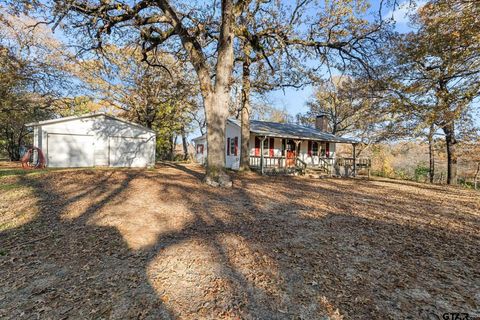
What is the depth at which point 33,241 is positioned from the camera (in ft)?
13.6

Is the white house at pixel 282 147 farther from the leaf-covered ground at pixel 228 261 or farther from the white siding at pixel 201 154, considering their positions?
the leaf-covered ground at pixel 228 261

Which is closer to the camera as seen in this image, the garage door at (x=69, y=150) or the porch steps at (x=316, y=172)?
the garage door at (x=69, y=150)

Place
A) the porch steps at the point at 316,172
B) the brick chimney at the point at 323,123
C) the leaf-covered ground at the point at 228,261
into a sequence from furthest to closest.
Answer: the brick chimney at the point at 323,123
the porch steps at the point at 316,172
the leaf-covered ground at the point at 228,261

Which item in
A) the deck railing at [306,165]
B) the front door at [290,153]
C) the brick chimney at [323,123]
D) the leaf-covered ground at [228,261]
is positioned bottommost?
the leaf-covered ground at [228,261]

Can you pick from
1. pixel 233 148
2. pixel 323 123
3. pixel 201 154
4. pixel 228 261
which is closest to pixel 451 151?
pixel 323 123

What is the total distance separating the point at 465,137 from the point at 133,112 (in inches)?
1055

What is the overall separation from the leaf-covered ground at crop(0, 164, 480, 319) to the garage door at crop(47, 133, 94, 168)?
10.8m

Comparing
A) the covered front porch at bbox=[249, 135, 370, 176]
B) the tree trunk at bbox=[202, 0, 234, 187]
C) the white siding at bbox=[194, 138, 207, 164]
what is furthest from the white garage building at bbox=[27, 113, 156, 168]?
the tree trunk at bbox=[202, 0, 234, 187]

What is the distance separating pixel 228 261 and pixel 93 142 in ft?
54.5

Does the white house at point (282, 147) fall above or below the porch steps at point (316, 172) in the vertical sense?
above

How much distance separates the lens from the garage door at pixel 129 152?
56.9 ft

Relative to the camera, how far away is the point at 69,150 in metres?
15.9

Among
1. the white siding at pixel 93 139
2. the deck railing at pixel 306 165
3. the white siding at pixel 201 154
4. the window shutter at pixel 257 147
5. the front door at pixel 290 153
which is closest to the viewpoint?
the white siding at pixel 93 139

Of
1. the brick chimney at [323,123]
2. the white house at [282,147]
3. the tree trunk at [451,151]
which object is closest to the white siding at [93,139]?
the white house at [282,147]
